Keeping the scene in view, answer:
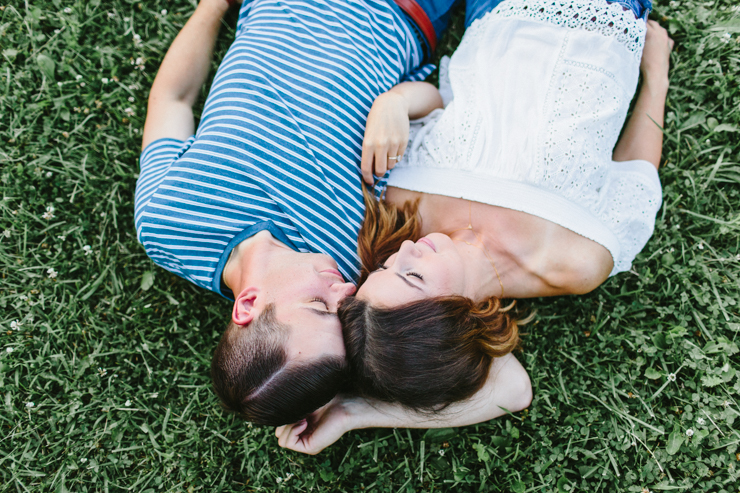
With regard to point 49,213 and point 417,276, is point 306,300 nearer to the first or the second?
point 417,276

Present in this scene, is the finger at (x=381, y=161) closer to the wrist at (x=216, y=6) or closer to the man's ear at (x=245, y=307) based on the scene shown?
the man's ear at (x=245, y=307)

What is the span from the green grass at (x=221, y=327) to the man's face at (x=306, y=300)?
1.09 metres

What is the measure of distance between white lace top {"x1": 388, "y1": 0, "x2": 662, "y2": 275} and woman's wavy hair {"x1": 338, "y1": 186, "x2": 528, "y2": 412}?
0.70 m

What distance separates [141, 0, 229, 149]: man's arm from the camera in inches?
115

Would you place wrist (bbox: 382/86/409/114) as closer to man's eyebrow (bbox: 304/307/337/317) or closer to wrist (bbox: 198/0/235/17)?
man's eyebrow (bbox: 304/307/337/317)

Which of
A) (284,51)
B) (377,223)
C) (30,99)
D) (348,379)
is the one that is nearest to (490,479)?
(348,379)

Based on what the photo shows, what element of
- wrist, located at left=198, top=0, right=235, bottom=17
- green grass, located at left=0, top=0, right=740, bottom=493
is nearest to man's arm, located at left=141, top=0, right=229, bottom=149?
wrist, located at left=198, top=0, right=235, bottom=17

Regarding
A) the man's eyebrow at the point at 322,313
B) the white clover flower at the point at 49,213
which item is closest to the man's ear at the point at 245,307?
the man's eyebrow at the point at 322,313

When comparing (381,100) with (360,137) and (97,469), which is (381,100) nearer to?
(360,137)

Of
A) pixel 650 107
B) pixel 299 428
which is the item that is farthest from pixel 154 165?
pixel 650 107

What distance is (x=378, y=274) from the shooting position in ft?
7.72

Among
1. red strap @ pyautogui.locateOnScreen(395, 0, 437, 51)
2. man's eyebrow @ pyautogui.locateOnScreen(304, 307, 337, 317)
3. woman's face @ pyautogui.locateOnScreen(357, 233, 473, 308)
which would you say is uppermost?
red strap @ pyautogui.locateOnScreen(395, 0, 437, 51)

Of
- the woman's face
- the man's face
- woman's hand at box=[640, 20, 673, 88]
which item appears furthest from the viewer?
woman's hand at box=[640, 20, 673, 88]

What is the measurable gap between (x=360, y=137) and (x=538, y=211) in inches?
43.4
